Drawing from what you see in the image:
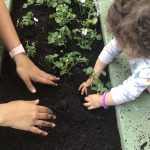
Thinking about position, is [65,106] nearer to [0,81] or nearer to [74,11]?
[0,81]

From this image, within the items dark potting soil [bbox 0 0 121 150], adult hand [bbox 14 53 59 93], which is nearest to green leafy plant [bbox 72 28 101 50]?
dark potting soil [bbox 0 0 121 150]

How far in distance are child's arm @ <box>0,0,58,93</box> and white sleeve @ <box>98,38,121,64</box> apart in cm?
27

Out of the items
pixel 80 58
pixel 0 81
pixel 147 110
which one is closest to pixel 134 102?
pixel 147 110

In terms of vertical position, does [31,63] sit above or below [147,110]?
above

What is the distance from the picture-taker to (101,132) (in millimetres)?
2072

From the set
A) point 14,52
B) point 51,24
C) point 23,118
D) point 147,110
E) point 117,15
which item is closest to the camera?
point 117,15

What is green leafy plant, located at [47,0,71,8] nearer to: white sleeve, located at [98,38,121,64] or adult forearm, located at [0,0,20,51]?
adult forearm, located at [0,0,20,51]

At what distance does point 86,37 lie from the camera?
2.42 meters

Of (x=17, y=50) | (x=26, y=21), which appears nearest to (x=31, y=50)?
(x=17, y=50)

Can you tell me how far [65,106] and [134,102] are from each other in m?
0.35

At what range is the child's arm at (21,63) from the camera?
216cm

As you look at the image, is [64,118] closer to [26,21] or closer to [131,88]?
[131,88]

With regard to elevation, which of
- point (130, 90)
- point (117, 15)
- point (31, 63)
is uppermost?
point (117, 15)

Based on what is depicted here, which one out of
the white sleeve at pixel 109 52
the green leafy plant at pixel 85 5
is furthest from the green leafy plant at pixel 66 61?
the green leafy plant at pixel 85 5
